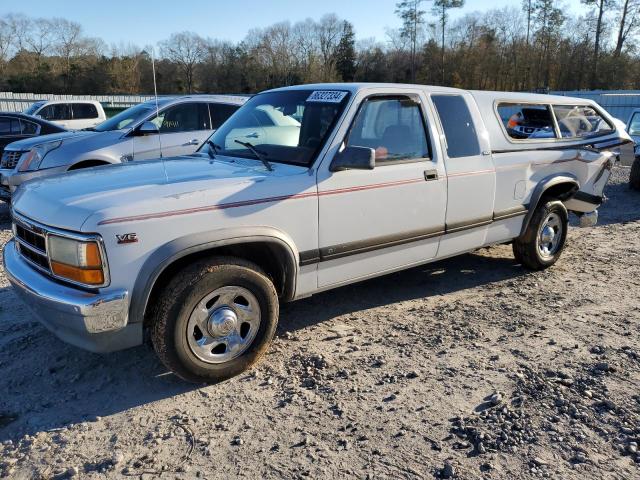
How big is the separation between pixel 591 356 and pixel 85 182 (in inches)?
150

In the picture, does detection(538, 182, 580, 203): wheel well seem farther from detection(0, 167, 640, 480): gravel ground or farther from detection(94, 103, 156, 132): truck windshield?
detection(94, 103, 156, 132): truck windshield

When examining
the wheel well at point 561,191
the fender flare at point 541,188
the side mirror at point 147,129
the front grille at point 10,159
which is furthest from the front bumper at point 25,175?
the wheel well at point 561,191

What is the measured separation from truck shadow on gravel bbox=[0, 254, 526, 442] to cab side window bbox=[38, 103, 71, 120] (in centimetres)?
1443

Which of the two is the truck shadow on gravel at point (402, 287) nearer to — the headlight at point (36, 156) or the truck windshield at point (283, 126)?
the truck windshield at point (283, 126)

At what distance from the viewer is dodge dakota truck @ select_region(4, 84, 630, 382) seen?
3055 mm

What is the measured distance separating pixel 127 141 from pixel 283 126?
4278 millimetres

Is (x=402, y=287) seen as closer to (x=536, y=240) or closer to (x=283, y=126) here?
(x=536, y=240)

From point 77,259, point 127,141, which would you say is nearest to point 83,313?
point 77,259

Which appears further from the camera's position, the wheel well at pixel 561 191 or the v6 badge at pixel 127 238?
the wheel well at pixel 561 191

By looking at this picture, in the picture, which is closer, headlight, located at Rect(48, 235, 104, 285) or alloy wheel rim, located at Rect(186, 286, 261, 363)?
headlight, located at Rect(48, 235, 104, 285)

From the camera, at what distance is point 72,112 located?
58.1 feet

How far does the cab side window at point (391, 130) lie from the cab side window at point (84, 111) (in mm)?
16253

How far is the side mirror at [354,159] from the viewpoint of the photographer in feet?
11.9

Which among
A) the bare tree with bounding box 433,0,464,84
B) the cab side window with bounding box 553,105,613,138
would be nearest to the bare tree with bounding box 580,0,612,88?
the bare tree with bounding box 433,0,464,84
